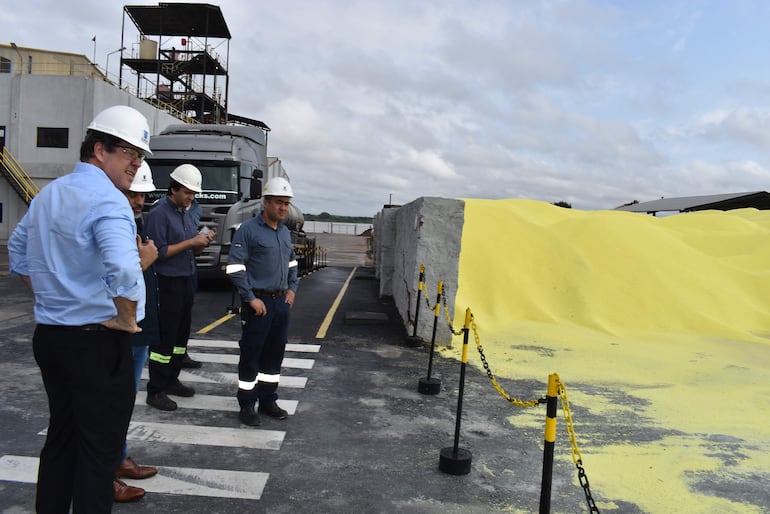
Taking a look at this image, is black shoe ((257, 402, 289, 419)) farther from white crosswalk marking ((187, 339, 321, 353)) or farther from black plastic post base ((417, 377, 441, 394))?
white crosswalk marking ((187, 339, 321, 353))

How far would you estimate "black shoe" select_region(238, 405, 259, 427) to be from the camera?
16.9 feet

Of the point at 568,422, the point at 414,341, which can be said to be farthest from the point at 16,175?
the point at 568,422

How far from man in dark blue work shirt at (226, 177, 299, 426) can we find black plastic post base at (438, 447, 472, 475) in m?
1.79

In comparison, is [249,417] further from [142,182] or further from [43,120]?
[43,120]

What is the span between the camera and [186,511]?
357 cm

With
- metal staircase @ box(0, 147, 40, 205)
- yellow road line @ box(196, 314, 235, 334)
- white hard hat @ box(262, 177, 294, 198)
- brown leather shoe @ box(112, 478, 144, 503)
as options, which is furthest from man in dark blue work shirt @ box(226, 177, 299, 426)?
metal staircase @ box(0, 147, 40, 205)

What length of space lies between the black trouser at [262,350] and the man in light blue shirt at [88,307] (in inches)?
92.8

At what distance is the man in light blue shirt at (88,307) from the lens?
7.93 feet

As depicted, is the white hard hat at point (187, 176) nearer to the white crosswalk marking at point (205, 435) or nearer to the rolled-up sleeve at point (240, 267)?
the rolled-up sleeve at point (240, 267)

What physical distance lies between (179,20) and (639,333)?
125 ft

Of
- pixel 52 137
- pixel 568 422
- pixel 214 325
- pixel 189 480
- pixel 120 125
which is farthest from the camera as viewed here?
pixel 52 137

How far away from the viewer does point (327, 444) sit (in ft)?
15.8

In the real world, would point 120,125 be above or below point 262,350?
above

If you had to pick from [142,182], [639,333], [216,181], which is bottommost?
[639,333]
